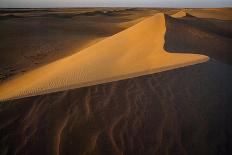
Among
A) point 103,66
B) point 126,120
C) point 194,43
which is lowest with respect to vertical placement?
point 126,120

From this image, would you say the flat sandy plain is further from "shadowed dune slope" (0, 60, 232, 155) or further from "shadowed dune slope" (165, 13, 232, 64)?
"shadowed dune slope" (165, 13, 232, 64)

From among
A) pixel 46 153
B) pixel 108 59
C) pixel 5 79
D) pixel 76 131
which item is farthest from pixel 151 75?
pixel 5 79

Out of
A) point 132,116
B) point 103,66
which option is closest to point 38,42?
point 103,66

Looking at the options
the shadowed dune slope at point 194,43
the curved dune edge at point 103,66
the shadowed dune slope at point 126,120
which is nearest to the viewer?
the shadowed dune slope at point 126,120

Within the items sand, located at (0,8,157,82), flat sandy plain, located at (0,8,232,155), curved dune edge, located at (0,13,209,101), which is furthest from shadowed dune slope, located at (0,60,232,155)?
sand, located at (0,8,157,82)

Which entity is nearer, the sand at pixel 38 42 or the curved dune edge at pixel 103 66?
the curved dune edge at pixel 103 66

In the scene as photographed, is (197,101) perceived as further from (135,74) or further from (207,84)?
(135,74)

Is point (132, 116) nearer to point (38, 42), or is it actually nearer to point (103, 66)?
point (103, 66)

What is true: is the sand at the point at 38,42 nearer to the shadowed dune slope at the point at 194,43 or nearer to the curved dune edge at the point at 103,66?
the curved dune edge at the point at 103,66

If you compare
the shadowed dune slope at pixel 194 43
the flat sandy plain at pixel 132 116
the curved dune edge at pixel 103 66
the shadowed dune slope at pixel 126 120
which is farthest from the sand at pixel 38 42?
the shadowed dune slope at pixel 194 43
